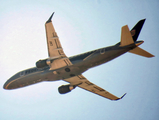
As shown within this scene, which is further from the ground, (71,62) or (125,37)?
(125,37)

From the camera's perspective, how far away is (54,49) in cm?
2841

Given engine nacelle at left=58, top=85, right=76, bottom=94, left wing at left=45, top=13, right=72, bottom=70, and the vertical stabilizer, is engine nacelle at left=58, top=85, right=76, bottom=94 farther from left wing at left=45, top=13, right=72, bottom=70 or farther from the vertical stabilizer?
the vertical stabilizer

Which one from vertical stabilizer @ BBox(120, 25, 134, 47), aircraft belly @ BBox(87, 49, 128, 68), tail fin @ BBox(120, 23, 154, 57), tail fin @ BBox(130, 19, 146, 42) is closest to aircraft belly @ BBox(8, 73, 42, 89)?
aircraft belly @ BBox(87, 49, 128, 68)

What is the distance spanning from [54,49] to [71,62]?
4.09m

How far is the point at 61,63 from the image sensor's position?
102 ft

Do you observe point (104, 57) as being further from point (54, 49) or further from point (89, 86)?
point (89, 86)

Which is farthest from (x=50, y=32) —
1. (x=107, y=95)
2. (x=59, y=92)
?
(x=107, y=95)

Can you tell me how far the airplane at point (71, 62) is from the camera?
27703 millimetres

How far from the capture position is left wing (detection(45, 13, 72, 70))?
26.1 metres

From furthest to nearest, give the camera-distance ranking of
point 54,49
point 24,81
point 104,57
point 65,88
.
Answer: point 65,88
point 24,81
point 104,57
point 54,49

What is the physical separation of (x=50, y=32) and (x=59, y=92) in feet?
46.6

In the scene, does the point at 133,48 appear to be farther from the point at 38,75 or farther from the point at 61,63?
the point at 38,75

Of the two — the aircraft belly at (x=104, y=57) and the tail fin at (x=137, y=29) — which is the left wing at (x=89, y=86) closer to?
the aircraft belly at (x=104, y=57)

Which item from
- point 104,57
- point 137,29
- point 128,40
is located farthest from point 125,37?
point 104,57
